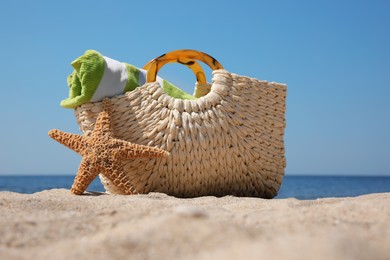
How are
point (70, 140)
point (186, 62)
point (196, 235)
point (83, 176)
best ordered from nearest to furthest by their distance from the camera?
1. point (196, 235)
2. point (83, 176)
3. point (70, 140)
4. point (186, 62)

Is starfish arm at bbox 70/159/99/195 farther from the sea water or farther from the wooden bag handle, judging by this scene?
the sea water

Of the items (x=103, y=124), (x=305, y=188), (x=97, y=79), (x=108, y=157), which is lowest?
(x=305, y=188)

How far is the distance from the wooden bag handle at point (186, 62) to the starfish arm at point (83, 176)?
0.67 metres

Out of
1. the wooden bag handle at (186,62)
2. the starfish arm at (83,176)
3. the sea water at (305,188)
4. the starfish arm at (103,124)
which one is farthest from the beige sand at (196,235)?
the sea water at (305,188)

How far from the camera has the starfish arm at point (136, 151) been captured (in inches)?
94.7

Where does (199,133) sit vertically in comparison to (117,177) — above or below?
above

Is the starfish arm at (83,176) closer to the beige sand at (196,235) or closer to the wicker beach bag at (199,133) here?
the wicker beach bag at (199,133)

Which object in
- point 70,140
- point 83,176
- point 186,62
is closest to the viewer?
point 83,176

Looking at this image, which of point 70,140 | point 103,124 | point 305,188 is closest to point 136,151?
point 103,124

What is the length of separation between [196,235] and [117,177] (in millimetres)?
1425

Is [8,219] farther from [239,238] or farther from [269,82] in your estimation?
[269,82]

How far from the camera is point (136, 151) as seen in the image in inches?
94.5

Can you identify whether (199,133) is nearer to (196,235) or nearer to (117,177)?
(117,177)

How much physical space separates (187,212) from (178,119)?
144cm
